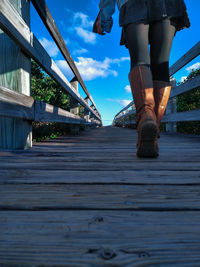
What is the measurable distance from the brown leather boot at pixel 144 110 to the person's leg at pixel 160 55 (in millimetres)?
233

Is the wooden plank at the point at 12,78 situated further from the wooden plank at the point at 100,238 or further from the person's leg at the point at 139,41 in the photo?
the wooden plank at the point at 100,238

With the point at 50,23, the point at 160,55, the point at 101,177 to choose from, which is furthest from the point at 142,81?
the point at 50,23

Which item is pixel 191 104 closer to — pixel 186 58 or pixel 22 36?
pixel 186 58

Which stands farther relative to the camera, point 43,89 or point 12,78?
point 43,89

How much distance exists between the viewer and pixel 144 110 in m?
1.25

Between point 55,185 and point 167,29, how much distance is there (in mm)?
1426

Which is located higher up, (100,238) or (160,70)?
(160,70)

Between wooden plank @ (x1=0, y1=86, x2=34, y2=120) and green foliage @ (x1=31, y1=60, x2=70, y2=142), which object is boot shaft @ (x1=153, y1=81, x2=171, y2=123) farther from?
green foliage @ (x1=31, y1=60, x2=70, y2=142)

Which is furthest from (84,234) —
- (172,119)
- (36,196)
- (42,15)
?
(172,119)

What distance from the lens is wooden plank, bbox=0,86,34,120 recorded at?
1151 mm

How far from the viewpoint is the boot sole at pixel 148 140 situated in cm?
112

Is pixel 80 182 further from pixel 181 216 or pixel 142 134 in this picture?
pixel 142 134

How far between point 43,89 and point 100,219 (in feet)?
14.9

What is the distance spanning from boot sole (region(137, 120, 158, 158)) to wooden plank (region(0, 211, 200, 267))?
69 centimetres
